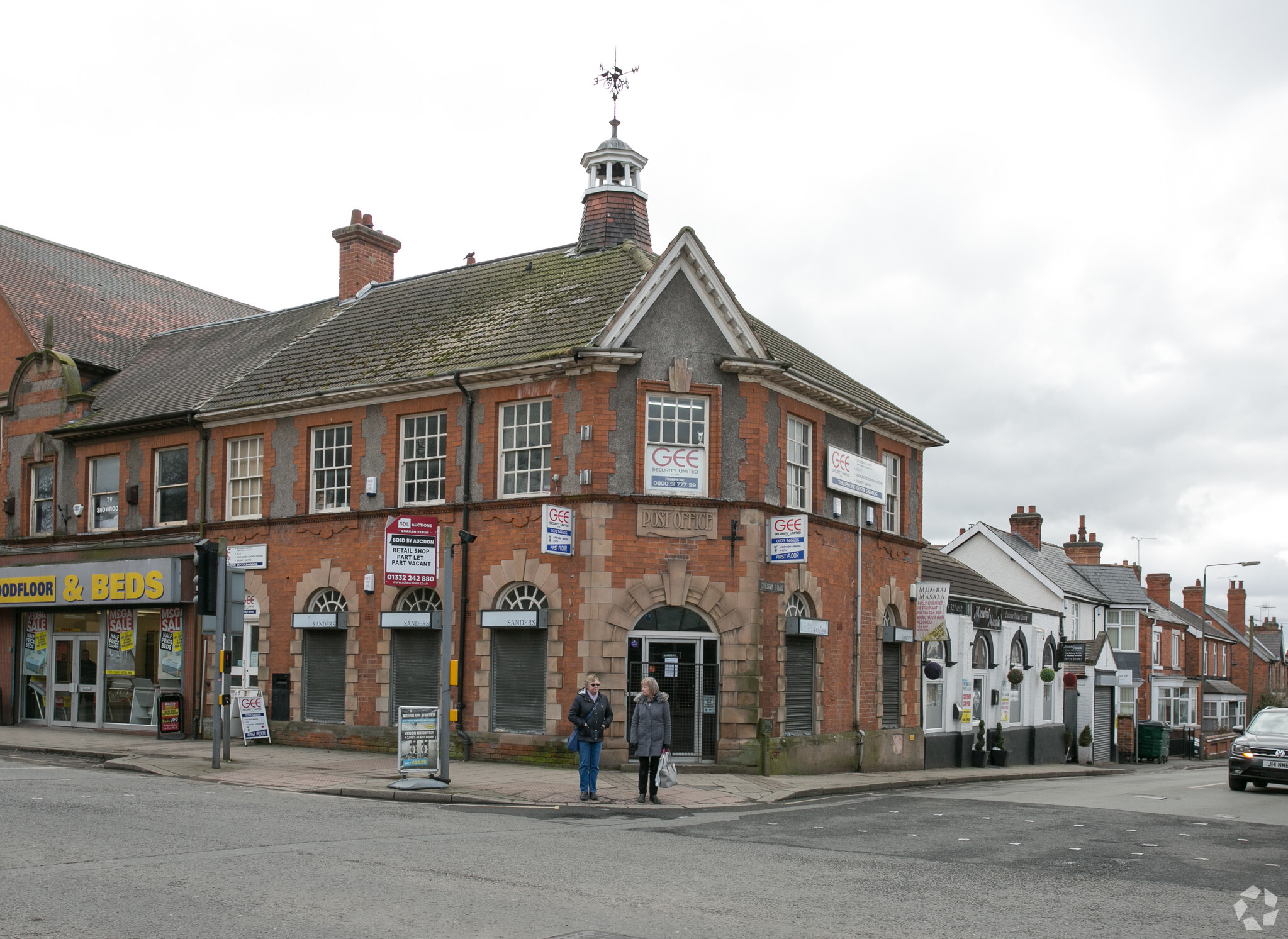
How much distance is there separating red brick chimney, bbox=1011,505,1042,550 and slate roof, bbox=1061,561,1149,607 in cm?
439

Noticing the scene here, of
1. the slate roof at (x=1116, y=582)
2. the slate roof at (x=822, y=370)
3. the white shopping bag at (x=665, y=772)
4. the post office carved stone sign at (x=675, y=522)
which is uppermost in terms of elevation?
the slate roof at (x=822, y=370)

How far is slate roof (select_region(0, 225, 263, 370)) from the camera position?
31.0 metres

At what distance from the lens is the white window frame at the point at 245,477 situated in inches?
997

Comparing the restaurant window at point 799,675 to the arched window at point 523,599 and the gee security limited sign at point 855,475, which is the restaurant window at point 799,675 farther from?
the arched window at point 523,599

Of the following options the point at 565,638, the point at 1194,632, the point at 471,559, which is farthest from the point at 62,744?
the point at 1194,632

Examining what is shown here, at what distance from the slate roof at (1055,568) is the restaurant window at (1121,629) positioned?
160cm

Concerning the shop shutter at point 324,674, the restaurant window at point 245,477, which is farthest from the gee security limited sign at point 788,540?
the restaurant window at point 245,477

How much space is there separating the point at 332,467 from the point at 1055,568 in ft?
114

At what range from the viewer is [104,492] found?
28031mm

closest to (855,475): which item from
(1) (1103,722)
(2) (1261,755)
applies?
(2) (1261,755)

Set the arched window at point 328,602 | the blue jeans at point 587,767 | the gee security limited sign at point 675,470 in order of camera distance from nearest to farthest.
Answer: the blue jeans at point 587,767, the gee security limited sign at point 675,470, the arched window at point 328,602

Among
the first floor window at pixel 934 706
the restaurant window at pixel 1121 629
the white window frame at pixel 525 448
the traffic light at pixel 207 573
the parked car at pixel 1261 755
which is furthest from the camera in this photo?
the restaurant window at pixel 1121 629

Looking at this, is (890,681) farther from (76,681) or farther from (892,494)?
(76,681)

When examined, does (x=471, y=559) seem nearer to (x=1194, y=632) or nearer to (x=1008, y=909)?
(x=1008, y=909)
